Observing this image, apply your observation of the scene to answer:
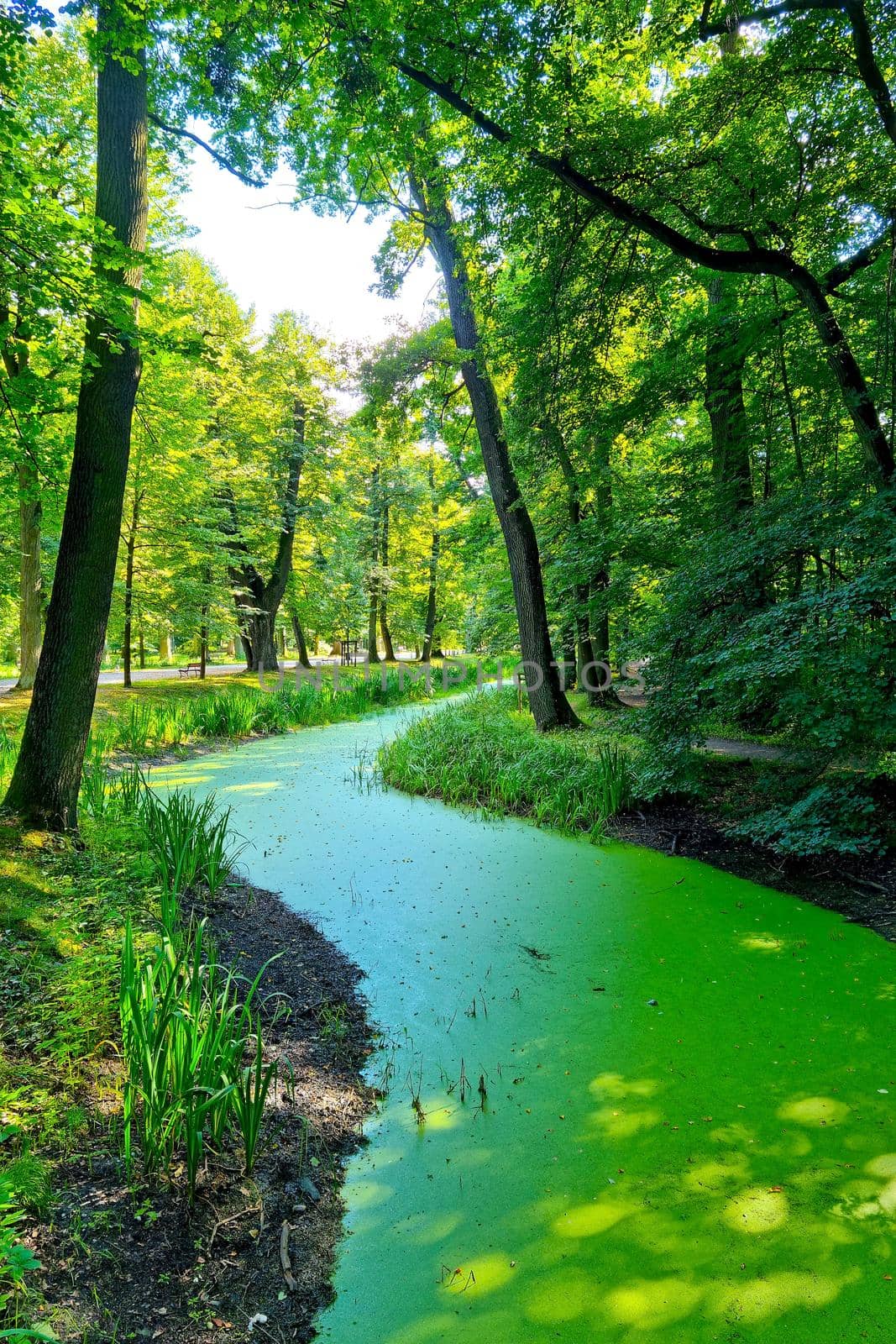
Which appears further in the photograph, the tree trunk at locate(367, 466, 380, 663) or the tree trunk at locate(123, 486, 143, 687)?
the tree trunk at locate(367, 466, 380, 663)

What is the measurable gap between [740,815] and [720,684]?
135 centimetres

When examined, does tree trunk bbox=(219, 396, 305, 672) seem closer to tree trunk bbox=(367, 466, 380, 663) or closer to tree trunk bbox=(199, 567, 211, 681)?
tree trunk bbox=(199, 567, 211, 681)

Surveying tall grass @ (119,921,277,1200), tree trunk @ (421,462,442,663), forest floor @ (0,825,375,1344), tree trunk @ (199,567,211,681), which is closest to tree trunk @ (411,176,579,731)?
forest floor @ (0,825,375,1344)

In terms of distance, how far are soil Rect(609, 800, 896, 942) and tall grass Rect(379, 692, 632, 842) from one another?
11.3 inches

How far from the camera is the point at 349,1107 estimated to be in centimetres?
175

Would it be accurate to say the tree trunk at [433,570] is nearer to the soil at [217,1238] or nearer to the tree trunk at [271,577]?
the tree trunk at [271,577]

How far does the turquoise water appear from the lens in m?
1.19

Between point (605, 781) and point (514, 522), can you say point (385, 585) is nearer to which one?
point (514, 522)

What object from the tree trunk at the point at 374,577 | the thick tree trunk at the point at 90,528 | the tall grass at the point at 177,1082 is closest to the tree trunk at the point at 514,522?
the thick tree trunk at the point at 90,528

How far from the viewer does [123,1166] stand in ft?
4.52

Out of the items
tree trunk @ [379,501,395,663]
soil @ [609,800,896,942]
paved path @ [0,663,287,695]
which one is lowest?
soil @ [609,800,896,942]

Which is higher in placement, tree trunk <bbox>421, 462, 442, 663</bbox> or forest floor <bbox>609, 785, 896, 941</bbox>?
tree trunk <bbox>421, 462, 442, 663</bbox>

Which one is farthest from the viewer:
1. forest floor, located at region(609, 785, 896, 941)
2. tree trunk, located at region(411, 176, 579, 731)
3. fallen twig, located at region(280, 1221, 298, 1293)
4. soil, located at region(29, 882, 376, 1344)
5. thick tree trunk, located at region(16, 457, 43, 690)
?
thick tree trunk, located at region(16, 457, 43, 690)

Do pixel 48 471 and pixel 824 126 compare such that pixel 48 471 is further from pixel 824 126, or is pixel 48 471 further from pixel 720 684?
pixel 824 126
